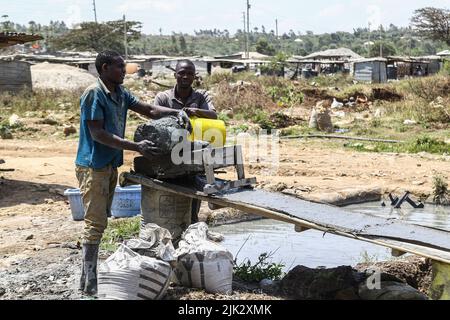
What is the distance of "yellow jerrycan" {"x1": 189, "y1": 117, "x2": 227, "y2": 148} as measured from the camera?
200 inches

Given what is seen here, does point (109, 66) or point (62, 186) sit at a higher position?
point (109, 66)

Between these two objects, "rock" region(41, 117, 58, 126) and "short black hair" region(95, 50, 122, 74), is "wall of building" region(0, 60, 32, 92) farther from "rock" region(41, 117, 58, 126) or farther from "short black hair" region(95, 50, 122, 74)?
"short black hair" region(95, 50, 122, 74)

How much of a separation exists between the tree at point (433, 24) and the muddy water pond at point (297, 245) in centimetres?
3133

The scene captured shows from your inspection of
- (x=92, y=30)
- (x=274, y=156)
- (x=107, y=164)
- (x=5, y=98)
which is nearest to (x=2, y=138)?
(x=5, y=98)

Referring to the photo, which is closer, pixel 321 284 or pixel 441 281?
pixel 441 281

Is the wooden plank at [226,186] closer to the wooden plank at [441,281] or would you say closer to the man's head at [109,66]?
the man's head at [109,66]

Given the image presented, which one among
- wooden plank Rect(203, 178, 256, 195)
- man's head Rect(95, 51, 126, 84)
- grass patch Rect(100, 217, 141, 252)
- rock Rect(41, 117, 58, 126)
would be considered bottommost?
grass patch Rect(100, 217, 141, 252)

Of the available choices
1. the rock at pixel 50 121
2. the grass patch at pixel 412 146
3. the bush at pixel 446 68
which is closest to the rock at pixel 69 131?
the rock at pixel 50 121

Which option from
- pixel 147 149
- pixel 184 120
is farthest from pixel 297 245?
pixel 147 149

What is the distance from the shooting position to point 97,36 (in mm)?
47375

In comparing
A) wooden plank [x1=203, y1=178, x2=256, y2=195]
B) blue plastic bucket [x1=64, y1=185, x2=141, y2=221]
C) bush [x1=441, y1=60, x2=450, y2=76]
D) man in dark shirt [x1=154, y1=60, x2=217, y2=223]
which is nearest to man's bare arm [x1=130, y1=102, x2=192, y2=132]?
man in dark shirt [x1=154, y1=60, x2=217, y2=223]

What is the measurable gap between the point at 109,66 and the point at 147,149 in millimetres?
610

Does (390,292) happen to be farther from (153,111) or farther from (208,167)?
(153,111)

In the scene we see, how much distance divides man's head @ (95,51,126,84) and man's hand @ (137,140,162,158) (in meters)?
0.45
